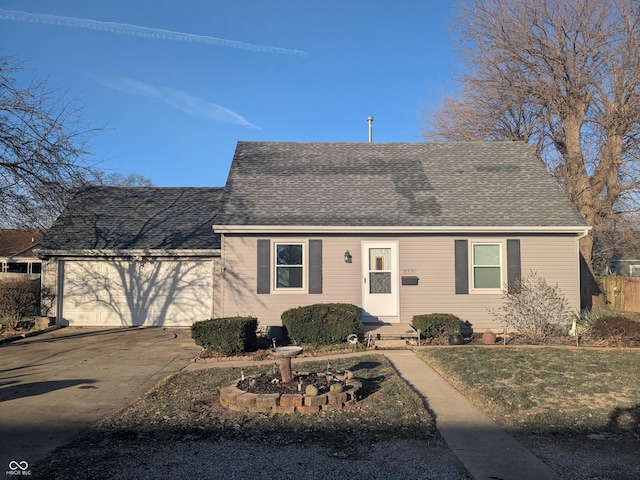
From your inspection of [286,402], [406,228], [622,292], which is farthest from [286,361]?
[622,292]

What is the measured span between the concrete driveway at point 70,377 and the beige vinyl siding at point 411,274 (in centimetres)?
203

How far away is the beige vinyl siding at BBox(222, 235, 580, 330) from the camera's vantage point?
43.5 feet

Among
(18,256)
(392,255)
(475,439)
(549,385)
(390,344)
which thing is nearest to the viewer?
(475,439)

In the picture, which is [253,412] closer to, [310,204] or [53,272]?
[310,204]

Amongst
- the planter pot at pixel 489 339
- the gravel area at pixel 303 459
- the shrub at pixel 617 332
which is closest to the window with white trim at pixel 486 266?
the planter pot at pixel 489 339

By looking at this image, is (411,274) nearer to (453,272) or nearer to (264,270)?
(453,272)

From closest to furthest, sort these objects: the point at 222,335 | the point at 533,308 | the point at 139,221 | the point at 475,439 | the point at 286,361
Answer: the point at 475,439
the point at 286,361
the point at 222,335
the point at 533,308
the point at 139,221

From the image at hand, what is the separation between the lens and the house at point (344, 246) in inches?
522

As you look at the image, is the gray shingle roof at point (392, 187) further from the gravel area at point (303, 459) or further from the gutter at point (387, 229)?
the gravel area at point (303, 459)

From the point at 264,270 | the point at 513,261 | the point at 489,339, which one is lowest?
the point at 489,339

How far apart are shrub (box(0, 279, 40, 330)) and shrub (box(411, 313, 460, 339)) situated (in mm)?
11063

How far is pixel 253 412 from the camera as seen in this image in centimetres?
633

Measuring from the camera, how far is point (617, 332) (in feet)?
37.4

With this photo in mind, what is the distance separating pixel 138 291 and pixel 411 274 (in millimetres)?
8343
